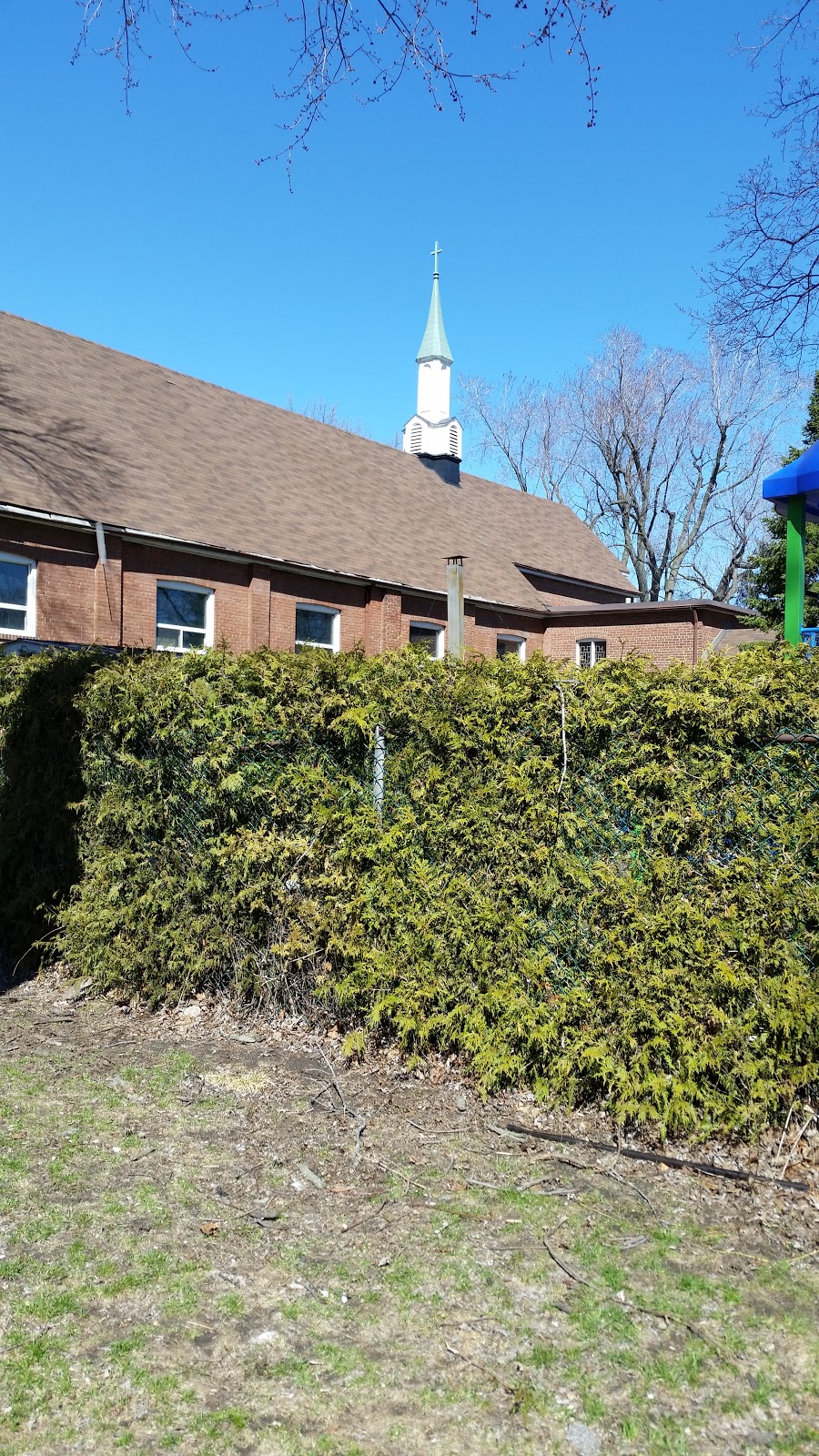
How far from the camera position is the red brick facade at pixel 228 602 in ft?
59.8

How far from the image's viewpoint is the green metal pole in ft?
35.9

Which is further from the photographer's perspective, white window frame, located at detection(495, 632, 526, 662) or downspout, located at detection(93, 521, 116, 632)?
white window frame, located at detection(495, 632, 526, 662)

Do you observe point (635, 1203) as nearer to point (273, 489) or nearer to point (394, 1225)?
point (394, 1225)

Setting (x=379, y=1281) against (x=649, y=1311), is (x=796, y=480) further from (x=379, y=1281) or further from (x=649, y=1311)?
(x=379, y=1281)

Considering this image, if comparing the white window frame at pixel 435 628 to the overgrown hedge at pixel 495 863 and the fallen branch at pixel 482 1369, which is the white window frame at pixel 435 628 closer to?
the overgrown hedge at pixel 495 863

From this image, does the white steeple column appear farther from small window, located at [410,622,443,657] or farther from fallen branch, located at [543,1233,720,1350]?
fallen branch, located at [543,1233,720,1350]

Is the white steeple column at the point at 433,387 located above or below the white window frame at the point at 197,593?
above

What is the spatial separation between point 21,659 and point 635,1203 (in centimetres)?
612

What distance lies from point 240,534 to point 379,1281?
19.9 meters

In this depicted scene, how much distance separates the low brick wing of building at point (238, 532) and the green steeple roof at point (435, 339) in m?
3.50

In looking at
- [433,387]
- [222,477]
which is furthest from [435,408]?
[222,477]

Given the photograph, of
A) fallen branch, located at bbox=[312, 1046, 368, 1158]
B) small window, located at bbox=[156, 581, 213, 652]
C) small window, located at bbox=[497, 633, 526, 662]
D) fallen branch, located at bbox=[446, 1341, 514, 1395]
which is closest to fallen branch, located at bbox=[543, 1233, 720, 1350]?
fallen branch, located at bbox=[446, 1341, 514, 1395]

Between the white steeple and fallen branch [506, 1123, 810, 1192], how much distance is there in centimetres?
3136

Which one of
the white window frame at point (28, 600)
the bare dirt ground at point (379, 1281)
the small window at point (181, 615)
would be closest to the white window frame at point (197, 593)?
the small window at point (181, 615)
